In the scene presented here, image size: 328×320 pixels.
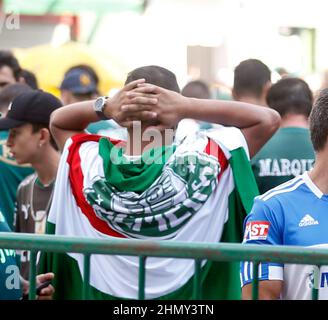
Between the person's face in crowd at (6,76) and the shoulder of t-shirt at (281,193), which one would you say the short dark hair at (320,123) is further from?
the person's face in crowd at (6,76)

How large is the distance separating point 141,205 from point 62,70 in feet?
23.6

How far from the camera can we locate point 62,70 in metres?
11.1

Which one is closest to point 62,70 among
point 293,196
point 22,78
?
point 22,78

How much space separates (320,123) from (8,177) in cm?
325

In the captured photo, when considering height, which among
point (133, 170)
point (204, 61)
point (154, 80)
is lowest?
point (133, 170)

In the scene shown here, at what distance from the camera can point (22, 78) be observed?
848 centimetres

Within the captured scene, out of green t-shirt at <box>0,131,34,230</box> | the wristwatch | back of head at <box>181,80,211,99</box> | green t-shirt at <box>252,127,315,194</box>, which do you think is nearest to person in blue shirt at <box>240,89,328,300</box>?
the wristwatch

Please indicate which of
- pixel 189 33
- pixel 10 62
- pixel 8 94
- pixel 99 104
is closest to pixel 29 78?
pixel 10 62

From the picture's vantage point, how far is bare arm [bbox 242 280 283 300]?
A: 11.8ft

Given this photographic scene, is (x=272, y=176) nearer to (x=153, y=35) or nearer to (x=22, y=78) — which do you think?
(x=22, y=78)

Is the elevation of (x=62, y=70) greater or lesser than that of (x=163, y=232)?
greater

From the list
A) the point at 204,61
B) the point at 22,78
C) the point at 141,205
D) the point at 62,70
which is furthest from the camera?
the point at 204,61
